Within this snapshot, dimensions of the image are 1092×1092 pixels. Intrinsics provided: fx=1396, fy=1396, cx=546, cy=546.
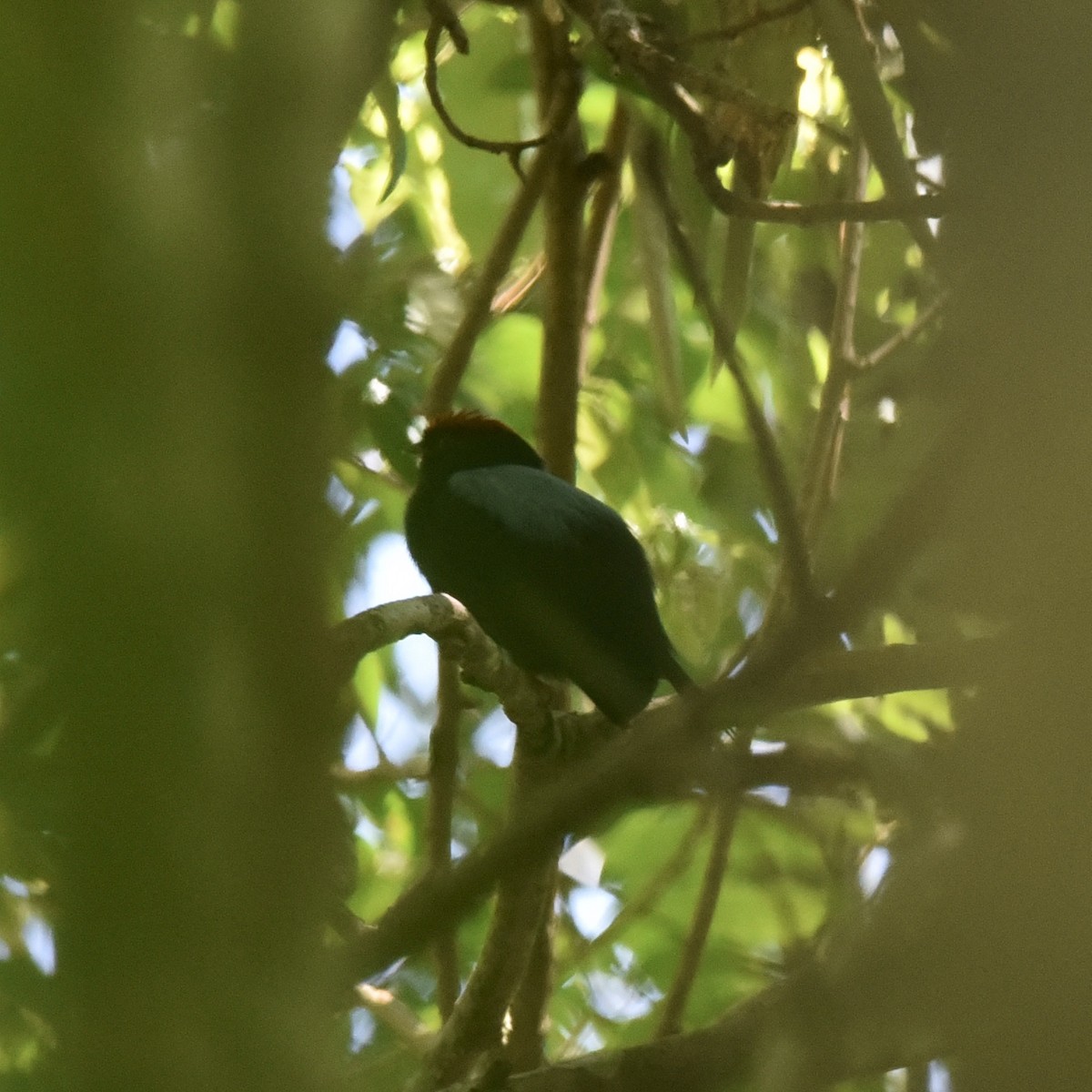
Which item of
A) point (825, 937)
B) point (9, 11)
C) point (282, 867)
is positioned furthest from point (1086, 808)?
point (825, 937)

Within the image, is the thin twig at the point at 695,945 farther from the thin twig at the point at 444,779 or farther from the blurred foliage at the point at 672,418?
the thin twig at the point at 444,779

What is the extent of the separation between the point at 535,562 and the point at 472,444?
1.26ft

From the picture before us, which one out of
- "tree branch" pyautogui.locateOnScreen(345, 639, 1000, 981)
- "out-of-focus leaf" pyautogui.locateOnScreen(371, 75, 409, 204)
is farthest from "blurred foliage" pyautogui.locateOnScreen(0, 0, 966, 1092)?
"tree branch" pyautogui.locateOnScreen(345, 639, 1000, 981)

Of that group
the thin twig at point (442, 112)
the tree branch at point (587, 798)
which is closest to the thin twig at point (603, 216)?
the thin twig at point (442, 112)

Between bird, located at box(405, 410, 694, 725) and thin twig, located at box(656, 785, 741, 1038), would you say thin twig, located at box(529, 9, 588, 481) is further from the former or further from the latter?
thin twig, located at box(656, 785, 741, 1038)

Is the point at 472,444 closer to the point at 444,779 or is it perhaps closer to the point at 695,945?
the point at 444,779

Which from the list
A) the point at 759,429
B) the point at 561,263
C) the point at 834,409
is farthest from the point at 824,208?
the point at 561,263

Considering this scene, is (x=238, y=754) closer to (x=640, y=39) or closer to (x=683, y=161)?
(x=640, y=39)

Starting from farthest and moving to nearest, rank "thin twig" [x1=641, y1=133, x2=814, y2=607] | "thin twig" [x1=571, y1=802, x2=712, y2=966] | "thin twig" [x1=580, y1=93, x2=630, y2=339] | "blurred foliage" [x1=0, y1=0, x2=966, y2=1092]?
"thin twig" [x1=580, y1=93, x2=630, y2=339] < "thin twig" [x1=571, y1=802, x2=712, y2=966] < "blurred foliage" [x1=0, y1=0, x2=966, y2=1092] < "thin twig" [x1=641, y1=133, x2=814, y2=607]

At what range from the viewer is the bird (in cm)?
158

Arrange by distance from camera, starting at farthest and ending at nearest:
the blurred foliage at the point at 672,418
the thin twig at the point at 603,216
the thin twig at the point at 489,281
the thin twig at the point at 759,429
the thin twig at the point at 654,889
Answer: the thin twig at the point at 603,216 < the thin twig at the point at 489,281 < the thin twig at the point at 654,889 < the blurred foliage at the point at 672,418 < the thin twig at the point at 759,429

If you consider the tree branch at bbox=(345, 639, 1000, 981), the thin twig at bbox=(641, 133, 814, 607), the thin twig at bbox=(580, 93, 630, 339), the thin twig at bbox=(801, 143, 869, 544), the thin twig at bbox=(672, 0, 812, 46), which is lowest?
the tree branch at bbox=(345, 639, 1000, 981)

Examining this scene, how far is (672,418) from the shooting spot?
1.79 m

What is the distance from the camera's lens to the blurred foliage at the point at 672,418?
43.1 inches
